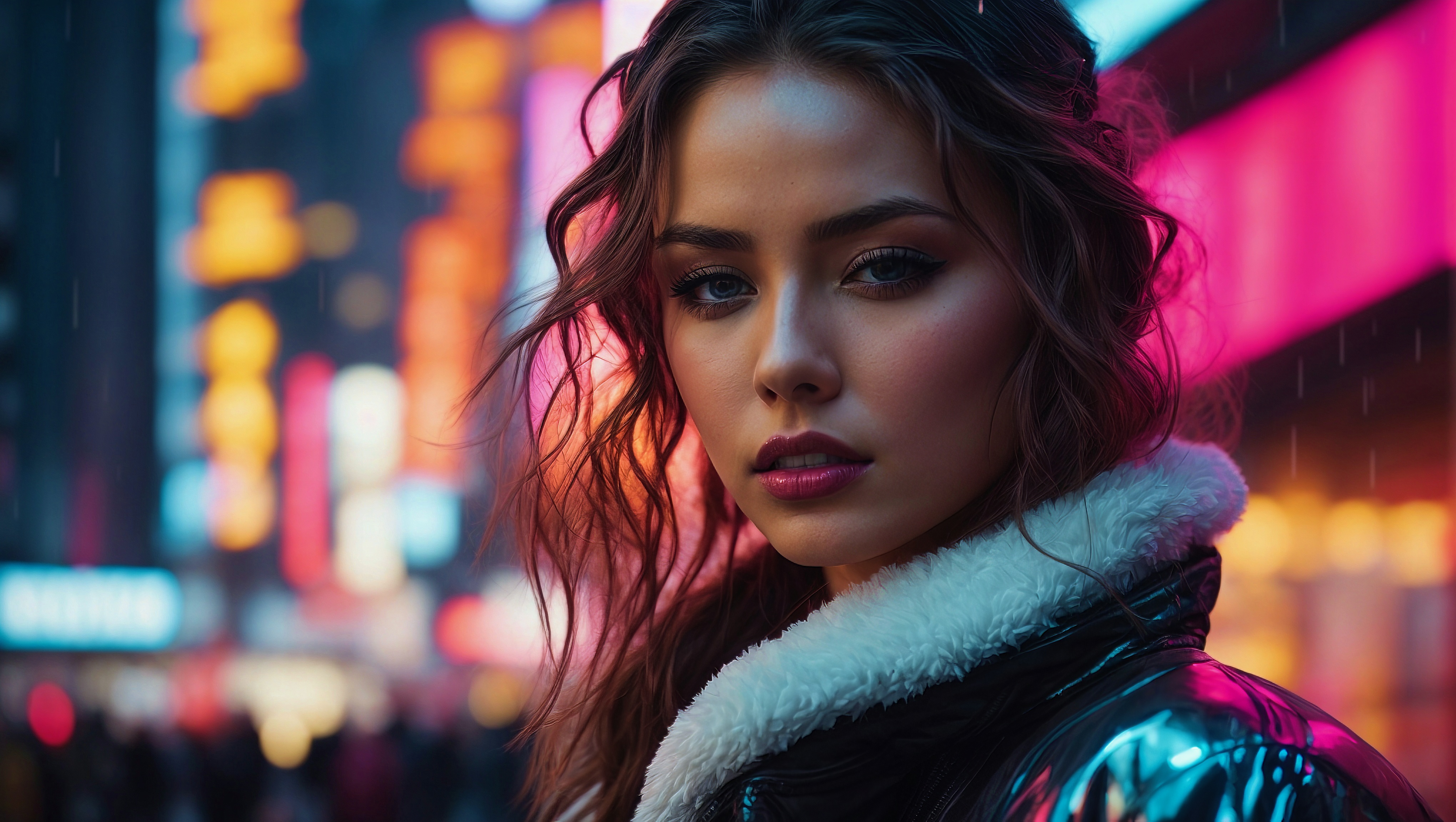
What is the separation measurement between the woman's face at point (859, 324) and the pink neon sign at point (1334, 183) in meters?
2.15

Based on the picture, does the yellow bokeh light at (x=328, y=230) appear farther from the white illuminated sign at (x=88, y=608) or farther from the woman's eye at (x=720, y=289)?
the woman's eye at (x=720, y=289)

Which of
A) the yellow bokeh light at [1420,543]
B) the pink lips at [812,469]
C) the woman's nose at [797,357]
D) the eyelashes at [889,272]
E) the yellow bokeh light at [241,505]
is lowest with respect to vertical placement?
the yellow bokeh light at [241,505]

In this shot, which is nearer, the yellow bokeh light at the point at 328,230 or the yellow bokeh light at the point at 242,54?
the yellow bokeh light at the point at 242,54

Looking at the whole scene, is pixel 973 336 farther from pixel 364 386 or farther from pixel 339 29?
pixel 339 29

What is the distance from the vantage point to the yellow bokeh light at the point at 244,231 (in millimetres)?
10016

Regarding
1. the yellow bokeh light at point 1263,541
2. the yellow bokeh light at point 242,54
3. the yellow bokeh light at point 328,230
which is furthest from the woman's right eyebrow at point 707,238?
the yellow bokeh light at point 242,54

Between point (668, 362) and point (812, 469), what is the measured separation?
0.30m

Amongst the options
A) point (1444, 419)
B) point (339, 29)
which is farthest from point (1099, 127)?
point (339, 29)

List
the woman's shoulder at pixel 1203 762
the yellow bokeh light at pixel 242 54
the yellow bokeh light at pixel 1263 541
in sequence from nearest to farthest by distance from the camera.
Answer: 1. the woman's shoulder at pixel 1203 762
2. the yellow bokeh light at pixel 1263 541
3. the yellow bokeh light at pixel 242 54

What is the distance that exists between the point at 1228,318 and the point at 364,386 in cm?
796

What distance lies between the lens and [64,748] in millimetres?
7219

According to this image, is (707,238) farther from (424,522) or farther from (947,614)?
(424,522)

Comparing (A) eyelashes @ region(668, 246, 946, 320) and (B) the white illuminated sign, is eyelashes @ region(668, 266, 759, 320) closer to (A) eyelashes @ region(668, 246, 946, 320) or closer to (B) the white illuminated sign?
(A) eyelashes @ region(668, 246, 946, 320)

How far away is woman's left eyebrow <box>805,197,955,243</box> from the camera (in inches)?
36.0
